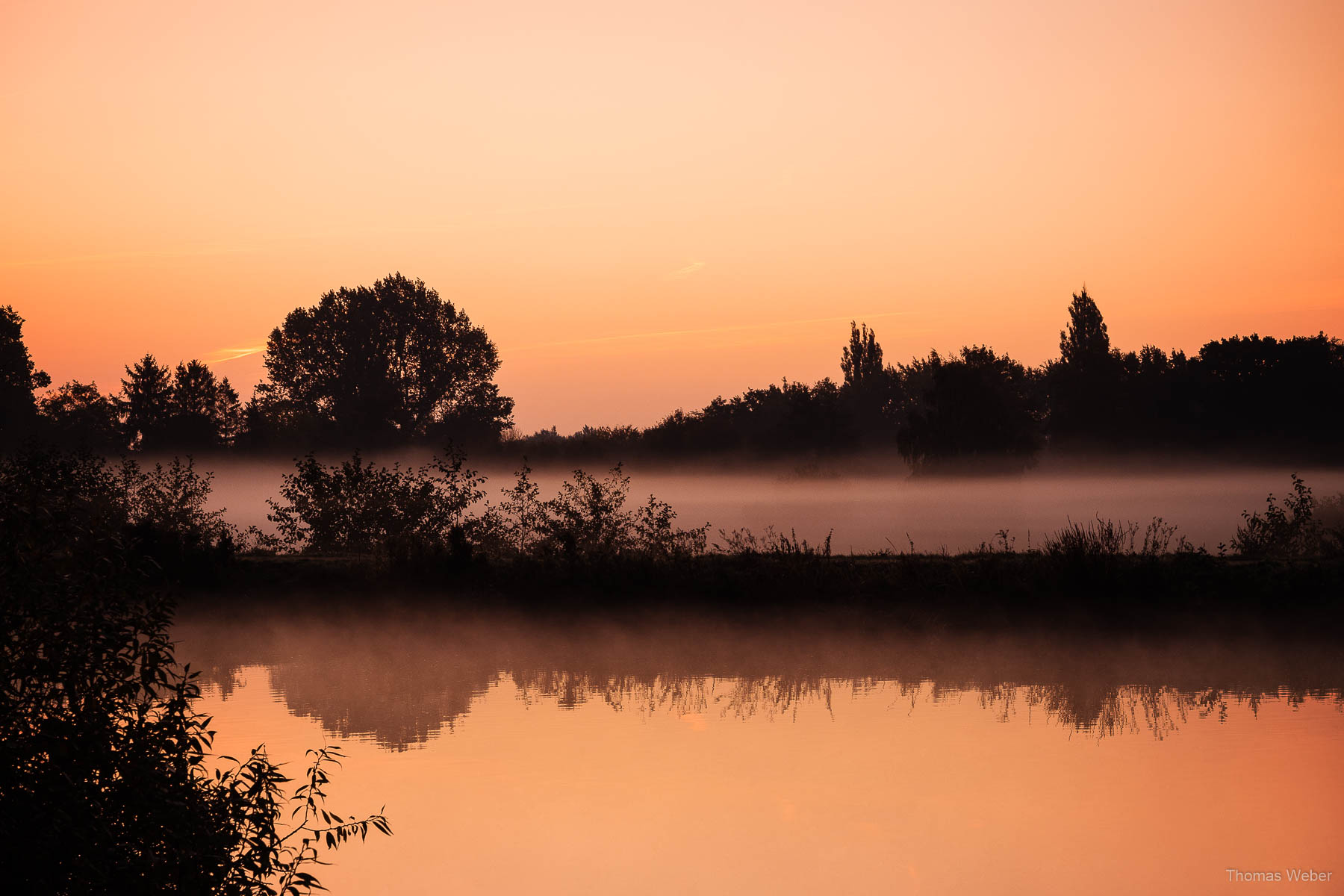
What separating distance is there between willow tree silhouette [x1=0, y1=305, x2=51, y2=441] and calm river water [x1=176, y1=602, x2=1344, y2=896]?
57123mm

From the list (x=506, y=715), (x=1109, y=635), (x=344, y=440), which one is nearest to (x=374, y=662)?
(x=506, y=715)

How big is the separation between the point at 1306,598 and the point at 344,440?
65.7 meters

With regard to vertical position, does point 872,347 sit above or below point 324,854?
above

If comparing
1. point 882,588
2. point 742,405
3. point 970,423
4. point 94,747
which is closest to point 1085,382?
point 970,423

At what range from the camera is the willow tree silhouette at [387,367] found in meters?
80.2

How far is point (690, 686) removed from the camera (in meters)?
16.6

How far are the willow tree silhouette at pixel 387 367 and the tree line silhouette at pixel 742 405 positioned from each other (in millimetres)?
115

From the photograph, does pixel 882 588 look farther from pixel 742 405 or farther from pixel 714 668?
pixel 742 405

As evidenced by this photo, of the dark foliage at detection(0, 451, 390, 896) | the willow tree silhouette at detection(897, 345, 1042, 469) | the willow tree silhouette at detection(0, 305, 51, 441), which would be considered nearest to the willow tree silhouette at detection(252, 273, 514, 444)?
the willow tree silhouette at detection(0, 305, 51, 441)

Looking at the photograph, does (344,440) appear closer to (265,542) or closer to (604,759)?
(265,542)

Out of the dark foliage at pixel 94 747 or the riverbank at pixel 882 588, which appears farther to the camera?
the riverbank at pixel 882 588

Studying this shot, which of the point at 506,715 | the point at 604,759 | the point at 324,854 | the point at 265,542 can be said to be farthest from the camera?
the point at 265,542

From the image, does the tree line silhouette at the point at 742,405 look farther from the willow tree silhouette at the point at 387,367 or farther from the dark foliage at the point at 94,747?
the dark foliage at the point at 94,747

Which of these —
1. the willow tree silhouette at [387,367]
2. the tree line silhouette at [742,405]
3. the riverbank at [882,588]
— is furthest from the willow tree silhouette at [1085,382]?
the riverbank at [882,588]
